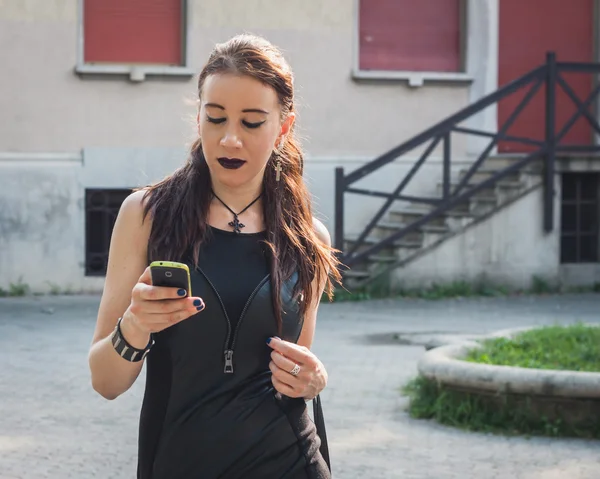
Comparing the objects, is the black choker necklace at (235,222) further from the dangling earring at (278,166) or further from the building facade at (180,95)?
the building facade at (180,95)

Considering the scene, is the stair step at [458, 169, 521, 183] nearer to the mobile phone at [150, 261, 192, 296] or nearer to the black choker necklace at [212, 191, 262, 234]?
the black choker necklace at [212, 191, 262, 234]

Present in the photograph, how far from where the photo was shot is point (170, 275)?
2.71 meters

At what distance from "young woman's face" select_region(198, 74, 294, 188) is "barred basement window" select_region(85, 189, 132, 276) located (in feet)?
44.4

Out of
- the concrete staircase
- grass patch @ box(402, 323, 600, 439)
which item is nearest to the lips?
grass patch @ box(402, 323, 600, 439)

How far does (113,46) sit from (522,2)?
5472 millimetres

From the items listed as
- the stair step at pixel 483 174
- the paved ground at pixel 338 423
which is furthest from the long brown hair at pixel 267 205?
the stair step at pixel 483 174

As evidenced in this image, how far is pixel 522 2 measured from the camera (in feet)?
58.5

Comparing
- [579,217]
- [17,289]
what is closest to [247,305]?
[17,289]

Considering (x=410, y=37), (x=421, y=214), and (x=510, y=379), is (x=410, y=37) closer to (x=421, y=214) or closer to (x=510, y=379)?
(x=421, y=214)

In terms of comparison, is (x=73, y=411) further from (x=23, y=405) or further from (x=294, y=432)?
(x=294, y=432)

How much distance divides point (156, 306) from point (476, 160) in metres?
14.5

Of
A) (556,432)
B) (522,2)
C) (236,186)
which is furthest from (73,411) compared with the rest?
(522,2)

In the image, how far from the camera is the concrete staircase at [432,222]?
643 inches

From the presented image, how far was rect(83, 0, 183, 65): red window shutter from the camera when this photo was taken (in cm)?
1647
